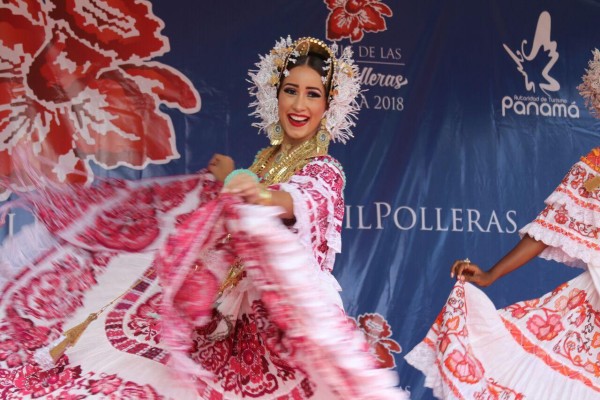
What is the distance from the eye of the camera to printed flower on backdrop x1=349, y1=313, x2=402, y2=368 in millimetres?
4527

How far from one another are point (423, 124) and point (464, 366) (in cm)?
204

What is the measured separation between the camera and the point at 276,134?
2.85 m

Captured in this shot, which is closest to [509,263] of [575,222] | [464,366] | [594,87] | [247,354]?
[575,222]

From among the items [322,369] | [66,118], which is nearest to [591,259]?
[322,369]

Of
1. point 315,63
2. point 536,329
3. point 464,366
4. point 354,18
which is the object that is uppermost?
point 354,18

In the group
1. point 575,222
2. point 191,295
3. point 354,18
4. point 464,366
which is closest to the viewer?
point 191,295

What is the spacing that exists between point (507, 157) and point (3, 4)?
3009mm

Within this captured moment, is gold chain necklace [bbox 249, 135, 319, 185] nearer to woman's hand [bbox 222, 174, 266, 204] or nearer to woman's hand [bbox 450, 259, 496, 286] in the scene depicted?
woman's hand [bbox 222, 174, 266, 204]

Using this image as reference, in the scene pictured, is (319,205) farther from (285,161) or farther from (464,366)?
(464,366)

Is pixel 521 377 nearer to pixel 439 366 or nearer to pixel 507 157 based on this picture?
→ pixel 439 366

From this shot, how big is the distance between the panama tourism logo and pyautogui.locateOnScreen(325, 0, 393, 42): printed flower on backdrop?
2.72 ft

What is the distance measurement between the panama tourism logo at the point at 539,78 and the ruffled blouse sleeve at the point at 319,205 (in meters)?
2.69

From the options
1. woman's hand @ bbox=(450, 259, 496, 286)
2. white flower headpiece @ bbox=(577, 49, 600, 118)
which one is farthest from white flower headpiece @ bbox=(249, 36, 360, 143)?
white flower headpiece @ bbox=(577, 49, 600, 118)

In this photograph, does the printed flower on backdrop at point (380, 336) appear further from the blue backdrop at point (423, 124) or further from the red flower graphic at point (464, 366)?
the red flower graphic at point (464, 366)
